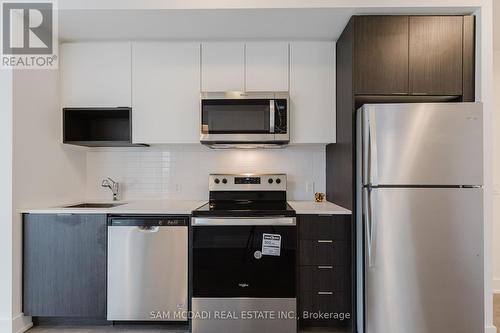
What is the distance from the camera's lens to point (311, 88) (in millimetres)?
2494

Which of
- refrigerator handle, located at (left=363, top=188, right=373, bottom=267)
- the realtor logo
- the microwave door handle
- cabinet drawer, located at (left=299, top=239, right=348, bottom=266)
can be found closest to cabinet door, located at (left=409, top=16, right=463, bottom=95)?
refrigerator handle, located at (left=363, top=188, right=373, bottom=267)

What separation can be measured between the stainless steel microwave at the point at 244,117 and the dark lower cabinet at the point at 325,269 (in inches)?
29.1

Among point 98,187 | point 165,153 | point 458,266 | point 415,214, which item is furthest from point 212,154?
point 458,266

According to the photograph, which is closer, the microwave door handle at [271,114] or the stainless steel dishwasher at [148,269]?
the stainless steel dishwasher at [148,269]

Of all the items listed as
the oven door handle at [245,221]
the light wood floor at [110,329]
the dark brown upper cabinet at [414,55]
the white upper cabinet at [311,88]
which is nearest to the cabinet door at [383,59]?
the dark brown upper cabinet at [414,55]

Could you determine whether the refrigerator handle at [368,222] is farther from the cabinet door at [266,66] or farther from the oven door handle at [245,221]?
the cabinet door at [266,66]

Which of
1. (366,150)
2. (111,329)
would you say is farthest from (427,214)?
(111,329)

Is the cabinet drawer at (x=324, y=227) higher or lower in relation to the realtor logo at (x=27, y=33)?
lower

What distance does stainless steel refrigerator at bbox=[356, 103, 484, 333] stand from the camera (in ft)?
Answer: 6.11

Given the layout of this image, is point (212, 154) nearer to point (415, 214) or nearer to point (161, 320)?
point (161, 320)

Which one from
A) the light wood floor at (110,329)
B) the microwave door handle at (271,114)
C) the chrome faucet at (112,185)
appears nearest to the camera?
the light wood floor at (110,329)

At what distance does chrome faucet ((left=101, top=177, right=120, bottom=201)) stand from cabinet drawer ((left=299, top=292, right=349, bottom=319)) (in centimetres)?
186

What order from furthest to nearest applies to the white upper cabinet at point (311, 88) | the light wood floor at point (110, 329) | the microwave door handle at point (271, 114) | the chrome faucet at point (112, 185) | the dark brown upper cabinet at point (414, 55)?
the chrome faucet at point (112, 185) → the white upper cabinet at point (311, 88) → the microwave door handle at point (271, 114) → the light wood floor at point (110, 329) → the dark brown upper cabinet at point (414, 55)

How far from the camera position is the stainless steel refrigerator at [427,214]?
73.3 inches
